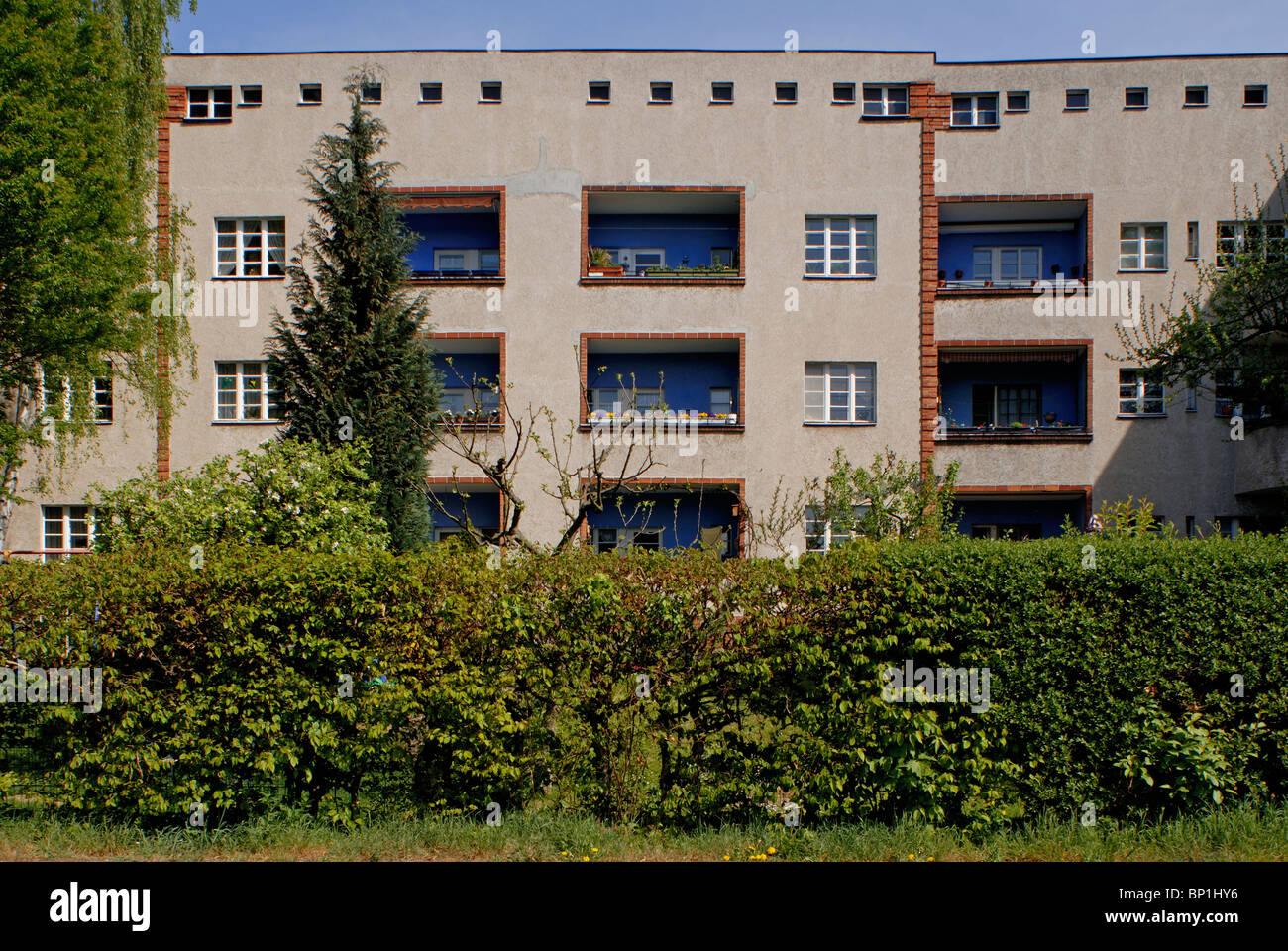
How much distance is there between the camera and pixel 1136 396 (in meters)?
24.5

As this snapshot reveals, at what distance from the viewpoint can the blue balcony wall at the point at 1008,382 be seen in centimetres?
2650

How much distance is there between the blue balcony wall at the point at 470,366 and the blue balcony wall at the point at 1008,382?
13192mm

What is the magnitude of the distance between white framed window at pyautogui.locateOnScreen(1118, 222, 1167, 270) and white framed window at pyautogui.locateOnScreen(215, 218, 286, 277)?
2283 centimetres

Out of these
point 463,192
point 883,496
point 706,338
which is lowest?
point 883,496

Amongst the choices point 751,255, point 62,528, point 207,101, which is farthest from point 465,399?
point 62,528

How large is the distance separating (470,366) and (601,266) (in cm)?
470

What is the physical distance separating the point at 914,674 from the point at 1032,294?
20318mm

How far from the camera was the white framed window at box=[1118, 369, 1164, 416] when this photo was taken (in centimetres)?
2425

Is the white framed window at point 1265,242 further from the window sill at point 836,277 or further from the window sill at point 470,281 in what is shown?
the window sill at point 470,281

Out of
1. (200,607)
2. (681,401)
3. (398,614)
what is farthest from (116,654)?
(681,401)

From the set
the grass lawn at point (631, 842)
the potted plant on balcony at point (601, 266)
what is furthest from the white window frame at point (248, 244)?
the grass lawn at point (631, 842)

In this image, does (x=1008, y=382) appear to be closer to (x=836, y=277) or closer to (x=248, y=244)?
(x=836, y=277)

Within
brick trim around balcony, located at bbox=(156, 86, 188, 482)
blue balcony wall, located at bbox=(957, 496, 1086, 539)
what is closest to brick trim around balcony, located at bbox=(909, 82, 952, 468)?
blue balcony wall, located at bbox=(957, 496, 1086, 539)

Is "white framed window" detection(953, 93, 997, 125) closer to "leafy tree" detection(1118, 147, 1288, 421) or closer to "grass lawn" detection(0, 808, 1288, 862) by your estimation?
"leafy tree" detection(1118, 147, 1288, 421)
